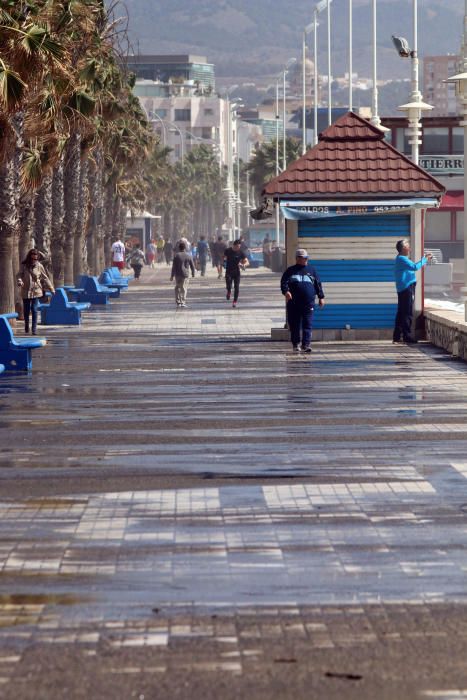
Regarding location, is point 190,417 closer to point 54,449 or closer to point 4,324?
point 54,449

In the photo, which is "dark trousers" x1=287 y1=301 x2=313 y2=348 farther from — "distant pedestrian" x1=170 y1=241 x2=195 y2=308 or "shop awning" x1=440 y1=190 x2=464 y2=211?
"shop awning" x1=440 y1=190 x2=464 y2=211

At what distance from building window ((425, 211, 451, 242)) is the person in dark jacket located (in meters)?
63.0

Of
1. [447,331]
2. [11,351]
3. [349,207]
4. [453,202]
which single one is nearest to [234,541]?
[11,351]

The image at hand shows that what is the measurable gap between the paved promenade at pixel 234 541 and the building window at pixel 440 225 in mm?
69417

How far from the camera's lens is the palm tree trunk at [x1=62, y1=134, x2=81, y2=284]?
49.4 meters

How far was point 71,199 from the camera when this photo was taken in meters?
51.2

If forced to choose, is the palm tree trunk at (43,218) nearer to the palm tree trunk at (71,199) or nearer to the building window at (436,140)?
the palm tree trunk at (71,199)

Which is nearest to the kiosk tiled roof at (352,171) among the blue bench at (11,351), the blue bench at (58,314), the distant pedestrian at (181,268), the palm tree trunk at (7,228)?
the palm tree trunk at (7,228)

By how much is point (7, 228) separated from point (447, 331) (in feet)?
40.0

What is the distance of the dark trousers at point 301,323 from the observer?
26625 mm

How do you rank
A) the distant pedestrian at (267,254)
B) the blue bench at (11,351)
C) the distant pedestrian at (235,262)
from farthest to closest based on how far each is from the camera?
the distant pedestrian at (267,254)
the distant pedestrian at (235,262)
the blue bench at (11,351)

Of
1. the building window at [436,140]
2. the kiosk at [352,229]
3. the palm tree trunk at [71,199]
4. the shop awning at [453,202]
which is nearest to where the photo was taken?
the kiosk at [352,229]

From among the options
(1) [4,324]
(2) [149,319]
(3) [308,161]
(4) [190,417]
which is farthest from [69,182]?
(4) [190,417]

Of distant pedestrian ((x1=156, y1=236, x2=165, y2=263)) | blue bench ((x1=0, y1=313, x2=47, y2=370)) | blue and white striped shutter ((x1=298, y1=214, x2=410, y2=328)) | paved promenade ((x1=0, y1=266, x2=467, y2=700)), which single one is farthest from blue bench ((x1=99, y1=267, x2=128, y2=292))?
distant pedestrian ((x1=156, y1=236, x2=165, y2=263))
